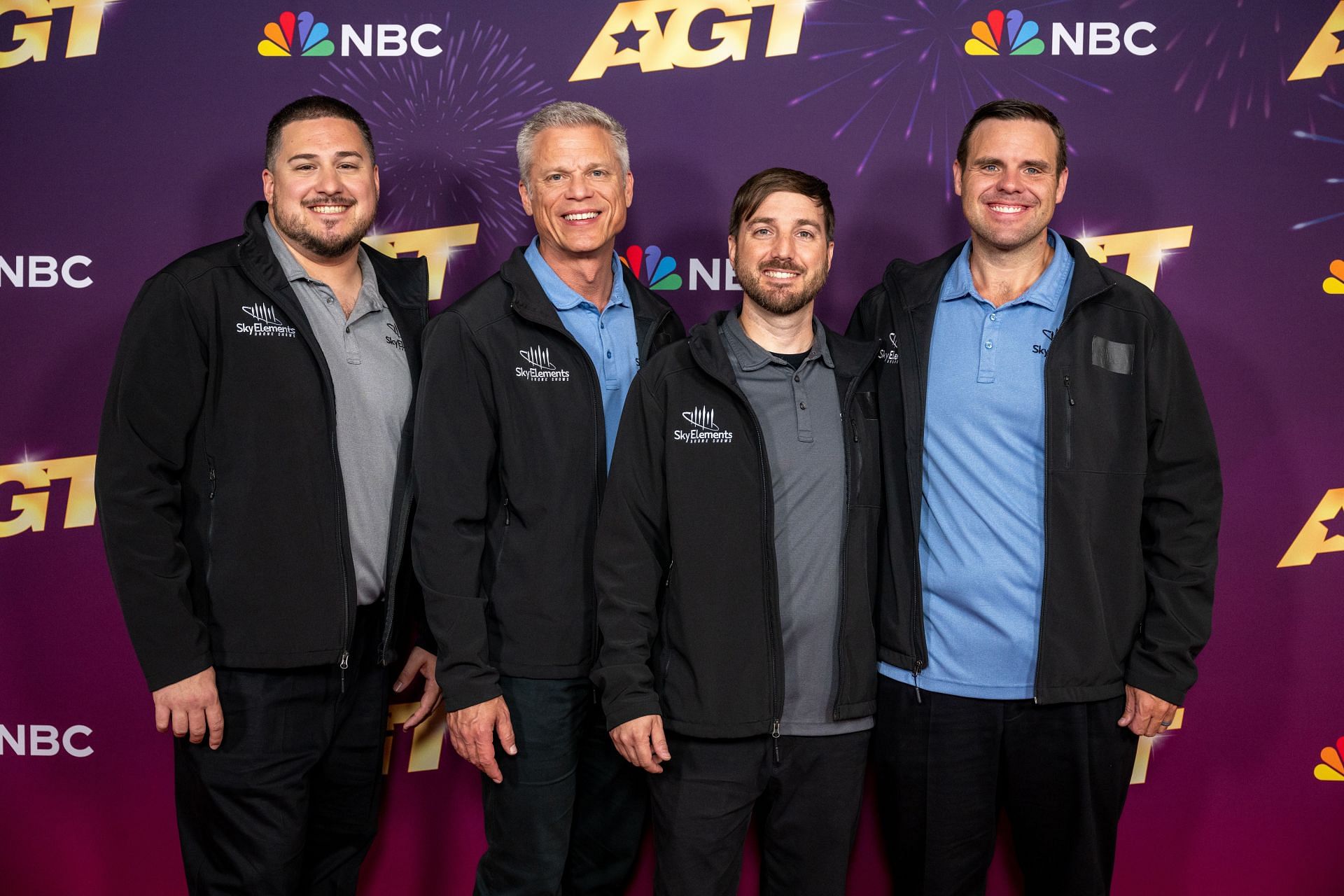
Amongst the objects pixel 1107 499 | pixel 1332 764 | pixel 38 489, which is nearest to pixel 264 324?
pixel 38 489

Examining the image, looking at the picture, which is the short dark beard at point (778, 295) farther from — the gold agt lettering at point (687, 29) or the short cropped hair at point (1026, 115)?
the gold agt lettering at point (687, 29)

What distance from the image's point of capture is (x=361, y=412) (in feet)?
5.95

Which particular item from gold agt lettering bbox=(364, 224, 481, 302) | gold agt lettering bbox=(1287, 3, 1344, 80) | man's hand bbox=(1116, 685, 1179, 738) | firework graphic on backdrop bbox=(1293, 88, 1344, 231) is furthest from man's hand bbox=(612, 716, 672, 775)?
gold agt lettering bbox=(1287, 3, 1344, 80)

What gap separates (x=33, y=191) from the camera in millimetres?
2283

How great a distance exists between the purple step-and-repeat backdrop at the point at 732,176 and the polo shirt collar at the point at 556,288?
16.7 inches

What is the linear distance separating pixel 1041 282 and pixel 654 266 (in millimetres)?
894

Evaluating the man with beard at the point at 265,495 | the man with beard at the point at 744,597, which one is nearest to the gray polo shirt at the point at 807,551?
the man with beard at the point at 744,597

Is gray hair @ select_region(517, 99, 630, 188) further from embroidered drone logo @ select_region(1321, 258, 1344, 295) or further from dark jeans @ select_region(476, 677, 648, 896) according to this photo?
embroidered drone logo @ select_region(1321, 258, 1344, 295)

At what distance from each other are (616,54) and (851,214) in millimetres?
669

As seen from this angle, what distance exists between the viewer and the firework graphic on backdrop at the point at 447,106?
7.52 ft

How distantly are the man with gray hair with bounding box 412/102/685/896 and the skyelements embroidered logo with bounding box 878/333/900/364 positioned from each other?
1.61ft

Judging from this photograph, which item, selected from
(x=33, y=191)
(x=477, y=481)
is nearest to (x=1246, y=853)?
(x=477, y=481)

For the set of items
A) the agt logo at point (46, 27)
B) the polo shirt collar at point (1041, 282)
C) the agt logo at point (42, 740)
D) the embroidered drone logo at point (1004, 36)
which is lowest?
the agt logo at point (42, 740)

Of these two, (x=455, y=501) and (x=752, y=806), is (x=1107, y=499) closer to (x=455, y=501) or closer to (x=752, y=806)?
(x=752, y=806)
